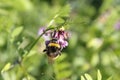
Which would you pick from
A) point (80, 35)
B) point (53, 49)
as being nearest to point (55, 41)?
point (53, 49)

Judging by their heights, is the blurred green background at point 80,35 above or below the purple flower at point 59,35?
above

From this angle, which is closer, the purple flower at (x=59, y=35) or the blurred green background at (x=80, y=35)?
the purple flower at (x=59, y=35)

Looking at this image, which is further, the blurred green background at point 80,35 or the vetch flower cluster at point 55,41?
the blurred green background at point 80,35

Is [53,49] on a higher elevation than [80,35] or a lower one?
lower

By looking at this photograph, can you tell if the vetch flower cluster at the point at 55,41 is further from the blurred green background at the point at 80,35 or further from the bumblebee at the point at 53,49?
the blurred green background at the point at 80,35

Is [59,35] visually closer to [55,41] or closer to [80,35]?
[55,41]

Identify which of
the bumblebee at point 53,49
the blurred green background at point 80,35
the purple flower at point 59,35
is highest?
the blurred green background at point 80,35

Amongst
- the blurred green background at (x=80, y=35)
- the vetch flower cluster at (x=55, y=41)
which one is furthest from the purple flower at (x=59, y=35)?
the blurred green background at (x=80, y=35)

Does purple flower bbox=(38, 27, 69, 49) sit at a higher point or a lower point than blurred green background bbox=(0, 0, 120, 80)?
lower

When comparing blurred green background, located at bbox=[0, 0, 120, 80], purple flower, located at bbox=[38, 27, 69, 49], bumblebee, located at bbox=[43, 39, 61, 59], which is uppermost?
blurred green background, located at bbox=[0, 0, 120, 80]

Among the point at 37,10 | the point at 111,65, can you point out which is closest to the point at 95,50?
the point at 111,65

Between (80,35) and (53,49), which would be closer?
(53,49)

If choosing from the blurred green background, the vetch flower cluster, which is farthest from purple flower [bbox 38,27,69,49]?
the blurred green background

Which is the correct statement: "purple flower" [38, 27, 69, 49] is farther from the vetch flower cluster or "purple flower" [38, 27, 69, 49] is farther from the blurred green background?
the blurred green background
